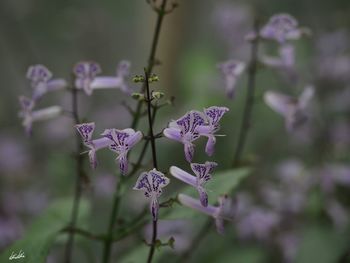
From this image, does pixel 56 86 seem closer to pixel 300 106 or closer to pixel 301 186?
pixel 300 106

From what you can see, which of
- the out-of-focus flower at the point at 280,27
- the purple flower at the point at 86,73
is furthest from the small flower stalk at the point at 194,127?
the out-of-focus flower at the point at 280,27

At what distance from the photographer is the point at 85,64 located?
1554 millimetres

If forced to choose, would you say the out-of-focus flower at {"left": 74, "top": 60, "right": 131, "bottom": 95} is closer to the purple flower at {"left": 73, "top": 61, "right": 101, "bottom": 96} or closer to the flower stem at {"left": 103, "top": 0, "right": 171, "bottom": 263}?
the purple flower at {"left": 73, "top": 61, "right": 101, "bottom": 96}

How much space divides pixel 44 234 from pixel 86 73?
1.44ft

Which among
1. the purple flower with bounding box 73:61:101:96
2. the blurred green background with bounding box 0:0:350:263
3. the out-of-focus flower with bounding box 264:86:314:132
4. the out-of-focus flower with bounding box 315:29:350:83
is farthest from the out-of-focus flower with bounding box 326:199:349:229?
the purple flower with bounding box 73:61:101:96

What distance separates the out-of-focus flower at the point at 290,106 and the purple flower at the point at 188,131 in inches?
25.2

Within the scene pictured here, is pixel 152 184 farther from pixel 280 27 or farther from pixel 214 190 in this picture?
pixel 280 27

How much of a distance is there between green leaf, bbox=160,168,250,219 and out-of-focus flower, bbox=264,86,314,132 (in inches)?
10.8

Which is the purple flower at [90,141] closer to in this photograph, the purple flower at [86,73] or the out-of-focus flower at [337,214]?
the purple flower at [86,73]

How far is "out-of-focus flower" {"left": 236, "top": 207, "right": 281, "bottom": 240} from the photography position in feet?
7.29

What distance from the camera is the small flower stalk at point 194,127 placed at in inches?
48.2

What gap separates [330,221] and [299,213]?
197 mm

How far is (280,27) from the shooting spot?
1.72m

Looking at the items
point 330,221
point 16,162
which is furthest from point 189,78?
point 330,221
